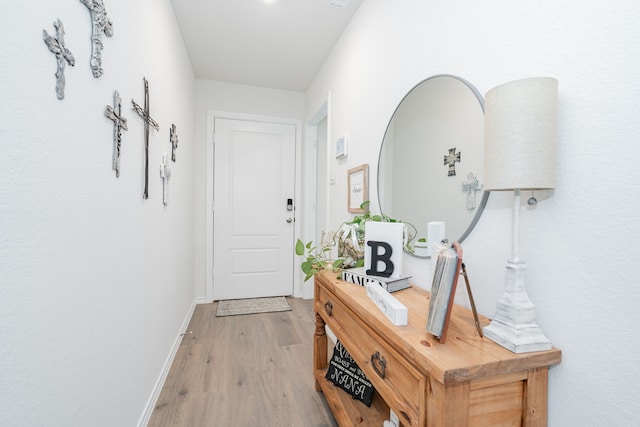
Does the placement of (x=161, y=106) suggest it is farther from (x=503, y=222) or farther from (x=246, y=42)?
(x=503, y=222)

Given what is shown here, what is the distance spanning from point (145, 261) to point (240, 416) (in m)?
0.96

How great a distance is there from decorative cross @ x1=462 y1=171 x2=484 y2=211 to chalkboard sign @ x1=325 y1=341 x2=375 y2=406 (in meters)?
0.99

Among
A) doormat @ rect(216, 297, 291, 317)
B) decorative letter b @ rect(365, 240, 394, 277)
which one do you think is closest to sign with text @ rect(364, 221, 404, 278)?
decorative letter b @ rect(365, 240, 394, 277)

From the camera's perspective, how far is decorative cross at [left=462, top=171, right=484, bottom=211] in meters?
1.01

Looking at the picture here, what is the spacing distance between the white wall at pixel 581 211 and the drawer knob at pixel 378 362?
1.25 ft

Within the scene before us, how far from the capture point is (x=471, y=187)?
3.40ft

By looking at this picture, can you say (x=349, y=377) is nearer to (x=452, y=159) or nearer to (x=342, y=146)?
(x=452, y=159)

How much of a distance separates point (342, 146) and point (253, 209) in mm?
1591

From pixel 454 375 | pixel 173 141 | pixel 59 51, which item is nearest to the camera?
pixel 454 375

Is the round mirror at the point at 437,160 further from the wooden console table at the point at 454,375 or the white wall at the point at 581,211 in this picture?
the wooden console table at the point at 454,375

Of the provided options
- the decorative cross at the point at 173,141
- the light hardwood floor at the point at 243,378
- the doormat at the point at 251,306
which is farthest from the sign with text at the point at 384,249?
the doormat at the point at 251,306

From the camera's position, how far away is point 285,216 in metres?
3.54

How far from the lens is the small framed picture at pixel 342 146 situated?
7.29 ft

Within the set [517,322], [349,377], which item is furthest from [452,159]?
[349,377]
